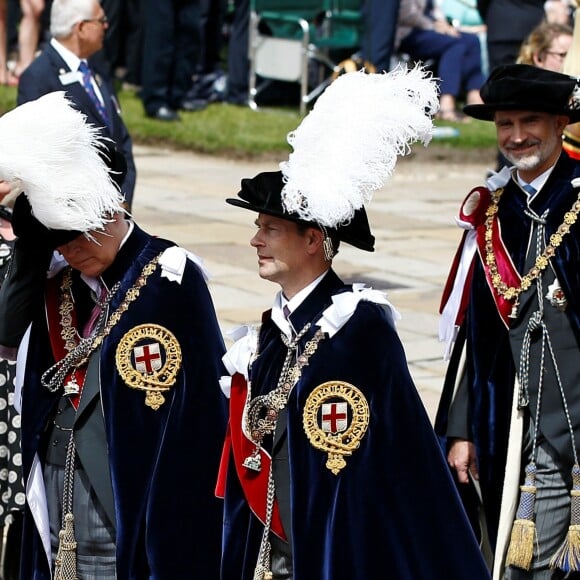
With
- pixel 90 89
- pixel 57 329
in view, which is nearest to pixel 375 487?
pixel 57 329

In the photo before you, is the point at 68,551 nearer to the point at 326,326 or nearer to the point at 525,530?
the point at 326,326

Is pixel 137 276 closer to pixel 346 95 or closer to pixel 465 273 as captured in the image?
pixel 346 95

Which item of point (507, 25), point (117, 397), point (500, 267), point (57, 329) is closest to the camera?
point (117, 397)

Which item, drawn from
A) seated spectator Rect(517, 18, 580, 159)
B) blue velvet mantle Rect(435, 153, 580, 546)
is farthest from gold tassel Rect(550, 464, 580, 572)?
seated spectator Rect(517, 18, 580, 159)

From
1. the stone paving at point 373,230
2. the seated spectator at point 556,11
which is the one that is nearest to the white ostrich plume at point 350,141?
the stone paving at point 373,230

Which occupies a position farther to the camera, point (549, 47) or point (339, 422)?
point (549, 47)

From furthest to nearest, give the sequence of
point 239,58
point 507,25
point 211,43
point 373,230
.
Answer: point 211,43
point 239,58
point 373,230
point 507,25

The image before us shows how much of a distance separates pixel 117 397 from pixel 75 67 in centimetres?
376

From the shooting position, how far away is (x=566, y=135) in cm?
634

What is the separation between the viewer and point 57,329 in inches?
167

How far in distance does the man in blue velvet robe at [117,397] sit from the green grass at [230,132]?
9.23 metres

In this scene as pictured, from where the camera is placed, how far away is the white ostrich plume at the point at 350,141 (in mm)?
3748

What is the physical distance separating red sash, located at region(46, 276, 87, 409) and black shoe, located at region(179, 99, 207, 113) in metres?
11.2

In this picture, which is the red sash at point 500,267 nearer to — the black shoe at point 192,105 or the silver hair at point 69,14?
the silver hair at point 69,14
